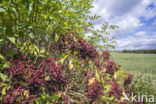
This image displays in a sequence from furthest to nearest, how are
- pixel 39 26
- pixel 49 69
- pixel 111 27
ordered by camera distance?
1. pixel 111 27
2. pixel 39 26
3. pixel 49 69

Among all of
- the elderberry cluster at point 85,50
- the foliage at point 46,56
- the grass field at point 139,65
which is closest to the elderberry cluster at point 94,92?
the foliage at point 46,56

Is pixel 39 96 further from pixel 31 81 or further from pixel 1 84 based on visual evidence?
pixel 1 84

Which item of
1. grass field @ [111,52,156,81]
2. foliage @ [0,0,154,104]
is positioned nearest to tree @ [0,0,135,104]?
foliage @ [0,0,154,104]

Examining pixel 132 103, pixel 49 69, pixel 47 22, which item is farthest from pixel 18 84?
pixel 132 103

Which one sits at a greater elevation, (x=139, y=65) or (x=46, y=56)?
(x=46, y=56)

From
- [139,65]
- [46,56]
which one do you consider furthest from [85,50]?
[139,65]

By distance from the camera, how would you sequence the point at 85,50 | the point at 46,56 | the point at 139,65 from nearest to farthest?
the point at 85,50
the point at 46,56
the point at 139,65

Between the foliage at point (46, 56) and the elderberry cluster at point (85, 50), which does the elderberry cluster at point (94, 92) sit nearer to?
the foliage at point (46, 56)

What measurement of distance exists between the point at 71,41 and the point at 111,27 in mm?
1044

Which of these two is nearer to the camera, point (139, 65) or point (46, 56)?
point (46, 56)

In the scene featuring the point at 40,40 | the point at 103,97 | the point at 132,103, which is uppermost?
the point at 40,40

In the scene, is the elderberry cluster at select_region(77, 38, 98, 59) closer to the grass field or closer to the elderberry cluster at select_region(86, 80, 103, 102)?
the elderberry cluster at select_region(86, 80, 103, 102)

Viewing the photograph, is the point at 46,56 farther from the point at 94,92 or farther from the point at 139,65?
the point at 139,65

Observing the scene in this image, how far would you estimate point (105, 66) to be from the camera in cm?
206
